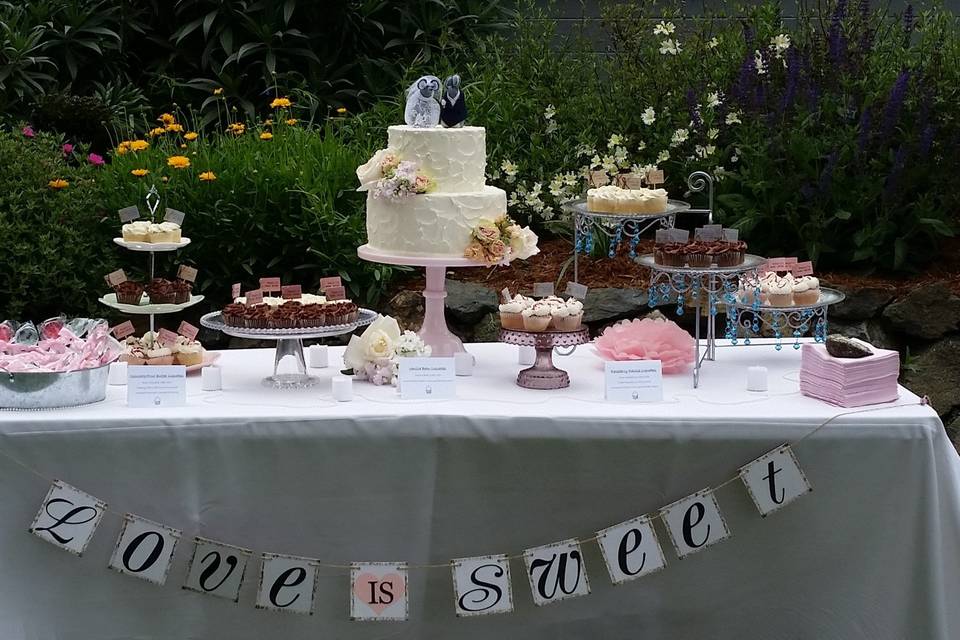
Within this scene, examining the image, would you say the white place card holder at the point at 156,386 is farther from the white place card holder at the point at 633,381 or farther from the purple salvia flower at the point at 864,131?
the purple salvia flower at the point at 864,131

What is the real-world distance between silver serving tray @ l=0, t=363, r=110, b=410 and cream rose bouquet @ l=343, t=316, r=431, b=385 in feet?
2.29

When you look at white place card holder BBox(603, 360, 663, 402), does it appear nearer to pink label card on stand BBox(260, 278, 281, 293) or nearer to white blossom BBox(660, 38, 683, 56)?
pink label card on stand BBox(260, 278, 281, 293)

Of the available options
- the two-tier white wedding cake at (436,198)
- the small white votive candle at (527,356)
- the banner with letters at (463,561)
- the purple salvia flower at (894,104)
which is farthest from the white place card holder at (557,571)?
the purple salvia flower at (894,104)

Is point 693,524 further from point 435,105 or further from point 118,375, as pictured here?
point 118,375

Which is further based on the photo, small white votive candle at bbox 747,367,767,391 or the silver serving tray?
small white votive candle at bbox 747,367,767,391

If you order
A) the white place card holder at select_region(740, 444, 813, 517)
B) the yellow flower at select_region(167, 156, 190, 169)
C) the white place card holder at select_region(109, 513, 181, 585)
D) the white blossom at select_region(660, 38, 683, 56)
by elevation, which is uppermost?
the white blossom at select_region(660, 38, 683, 56)

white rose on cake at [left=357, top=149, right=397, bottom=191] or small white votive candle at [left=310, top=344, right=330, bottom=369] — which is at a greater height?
white rose on cake at [left=357, top=149, right=397, bottom=191]

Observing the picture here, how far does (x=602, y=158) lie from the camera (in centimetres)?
611

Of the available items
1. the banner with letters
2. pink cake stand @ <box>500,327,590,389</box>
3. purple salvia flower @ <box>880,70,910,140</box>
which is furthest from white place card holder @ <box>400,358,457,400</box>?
purple salvia flower @ <box>880,70,910,140</box>

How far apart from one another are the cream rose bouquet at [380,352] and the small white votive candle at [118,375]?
0.62 metres

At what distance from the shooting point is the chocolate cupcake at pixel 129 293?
4.15 metres

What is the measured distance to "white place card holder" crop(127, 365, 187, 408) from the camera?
124 inches

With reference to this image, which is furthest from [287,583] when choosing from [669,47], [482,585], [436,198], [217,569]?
[669,47]

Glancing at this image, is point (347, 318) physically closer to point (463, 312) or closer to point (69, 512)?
point (69, 512)
